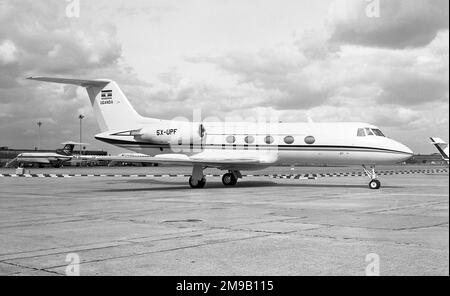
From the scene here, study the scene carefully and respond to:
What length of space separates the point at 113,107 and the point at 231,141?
682 centimetres

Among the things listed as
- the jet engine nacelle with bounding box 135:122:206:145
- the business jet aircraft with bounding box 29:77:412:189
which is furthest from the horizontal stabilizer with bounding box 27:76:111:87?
the jet engine nacelle with bounding box 135:122:206:145

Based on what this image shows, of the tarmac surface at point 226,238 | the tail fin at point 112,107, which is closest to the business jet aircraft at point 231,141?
the tail fin at point 112,107

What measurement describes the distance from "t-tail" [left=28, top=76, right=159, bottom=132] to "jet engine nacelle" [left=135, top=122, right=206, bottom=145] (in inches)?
53.5

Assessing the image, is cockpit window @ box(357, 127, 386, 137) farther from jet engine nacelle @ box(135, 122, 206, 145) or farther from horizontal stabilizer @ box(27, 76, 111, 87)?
horizontal stabilizer @ box(27, 76, 111, 87)

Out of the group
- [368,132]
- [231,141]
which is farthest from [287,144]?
[368,132]

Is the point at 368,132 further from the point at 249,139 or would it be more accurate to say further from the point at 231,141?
the point at 231,141

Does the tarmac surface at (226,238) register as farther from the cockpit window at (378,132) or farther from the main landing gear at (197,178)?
the main landing gear at (197,178)

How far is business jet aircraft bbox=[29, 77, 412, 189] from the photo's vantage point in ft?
74.7

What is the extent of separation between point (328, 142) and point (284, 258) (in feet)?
53.8

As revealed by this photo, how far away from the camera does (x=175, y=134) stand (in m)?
25.4
